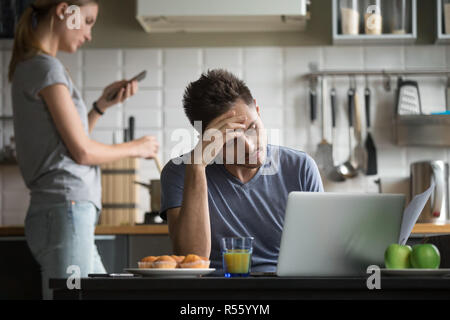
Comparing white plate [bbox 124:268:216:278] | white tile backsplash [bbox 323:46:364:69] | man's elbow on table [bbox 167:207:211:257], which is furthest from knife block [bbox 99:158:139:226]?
white plate [bbox 124:268:216:278]

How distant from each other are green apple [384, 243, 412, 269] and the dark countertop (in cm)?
17

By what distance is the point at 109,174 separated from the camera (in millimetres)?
3381

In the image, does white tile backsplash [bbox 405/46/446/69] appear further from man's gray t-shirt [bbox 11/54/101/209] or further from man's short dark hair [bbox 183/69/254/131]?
man's gray t-shirt [bbox 11/54/101/209]

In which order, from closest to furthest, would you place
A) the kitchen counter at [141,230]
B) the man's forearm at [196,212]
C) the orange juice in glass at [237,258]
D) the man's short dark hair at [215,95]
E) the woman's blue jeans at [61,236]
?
the orange juice in glass at [237,258] → the man's forearm at [196,212] → the man's short dark hair at [215,95] → the woman's blue jeans at [61,236] → the kitchen counter at [141,230]

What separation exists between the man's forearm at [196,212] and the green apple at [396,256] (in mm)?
629

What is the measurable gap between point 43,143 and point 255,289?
4.27ft

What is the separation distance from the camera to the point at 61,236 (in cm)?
208

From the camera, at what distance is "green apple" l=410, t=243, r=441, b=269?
122 cm

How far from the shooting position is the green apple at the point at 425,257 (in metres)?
1.22

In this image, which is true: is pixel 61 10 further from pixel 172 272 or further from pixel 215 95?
pixel 172 272

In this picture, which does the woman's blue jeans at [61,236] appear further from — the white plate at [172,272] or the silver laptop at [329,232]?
the silver laptop at [329,232]

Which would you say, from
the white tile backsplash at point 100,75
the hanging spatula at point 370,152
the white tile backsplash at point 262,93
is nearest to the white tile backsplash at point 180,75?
the white tile backsplash at point 262,93

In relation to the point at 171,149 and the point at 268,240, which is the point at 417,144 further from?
the point at 268,240

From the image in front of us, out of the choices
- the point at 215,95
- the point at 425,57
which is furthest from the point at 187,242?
the point at 425,57
